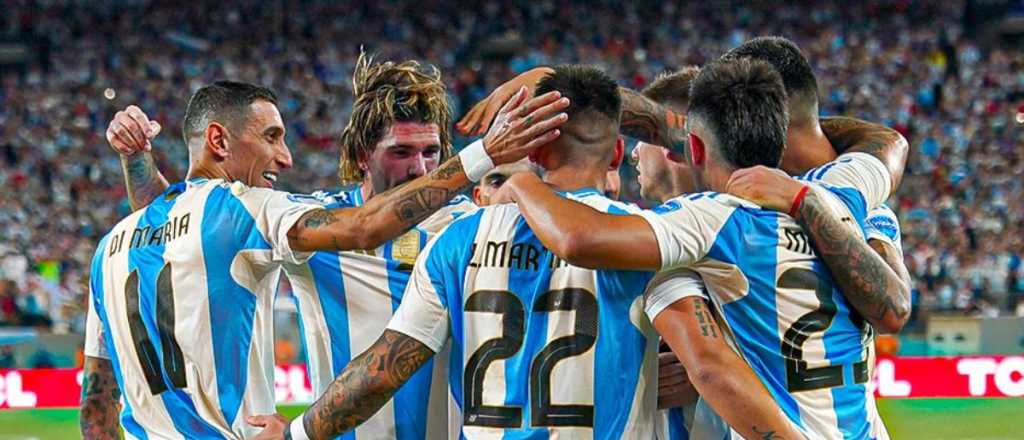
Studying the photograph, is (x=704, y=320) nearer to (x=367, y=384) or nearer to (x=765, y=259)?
(x=765, y=259)

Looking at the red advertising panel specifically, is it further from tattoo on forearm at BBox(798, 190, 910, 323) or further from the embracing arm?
tattoo on forearm at BBox(798, 190, 910, 323)

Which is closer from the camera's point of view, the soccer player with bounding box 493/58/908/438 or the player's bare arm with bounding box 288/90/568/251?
the soccer player with bounding box 493/58/908/438

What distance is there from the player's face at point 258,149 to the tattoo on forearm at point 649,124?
1.21 m

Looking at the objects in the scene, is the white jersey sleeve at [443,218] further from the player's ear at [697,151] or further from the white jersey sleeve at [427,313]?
the player's ear at [697,151]

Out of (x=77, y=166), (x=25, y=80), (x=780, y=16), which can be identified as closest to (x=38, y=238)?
(x=77, y=166)

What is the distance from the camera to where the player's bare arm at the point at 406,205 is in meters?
3.52

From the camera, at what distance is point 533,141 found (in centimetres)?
343

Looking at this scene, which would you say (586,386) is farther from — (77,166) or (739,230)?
(77,166)

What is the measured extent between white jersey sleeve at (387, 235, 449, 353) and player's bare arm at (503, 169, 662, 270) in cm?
43

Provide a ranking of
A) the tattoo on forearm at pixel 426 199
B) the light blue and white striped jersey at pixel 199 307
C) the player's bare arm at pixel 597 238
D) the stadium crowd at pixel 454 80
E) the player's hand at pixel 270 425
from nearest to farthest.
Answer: the player's bare arm at pixel 597 238 → the player's hand at pixel 270 425 → the tattoo on forearm at pixel 426 199 → the light blue and white striped jersey at pixel 199 307 → the stadium crowd at pixel 454 80

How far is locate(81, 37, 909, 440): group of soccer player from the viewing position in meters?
3.26

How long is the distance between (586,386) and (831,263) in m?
0.72

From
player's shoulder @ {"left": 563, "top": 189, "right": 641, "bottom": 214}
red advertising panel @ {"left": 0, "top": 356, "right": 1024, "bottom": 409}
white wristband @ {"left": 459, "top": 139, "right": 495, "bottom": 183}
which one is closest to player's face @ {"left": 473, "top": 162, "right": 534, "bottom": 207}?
white wristband @ {"left": 459, "top": 139, "right": 495, "bottom": 183}

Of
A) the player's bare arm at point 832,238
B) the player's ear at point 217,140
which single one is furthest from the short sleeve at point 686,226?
the player's ear at point 217,140
